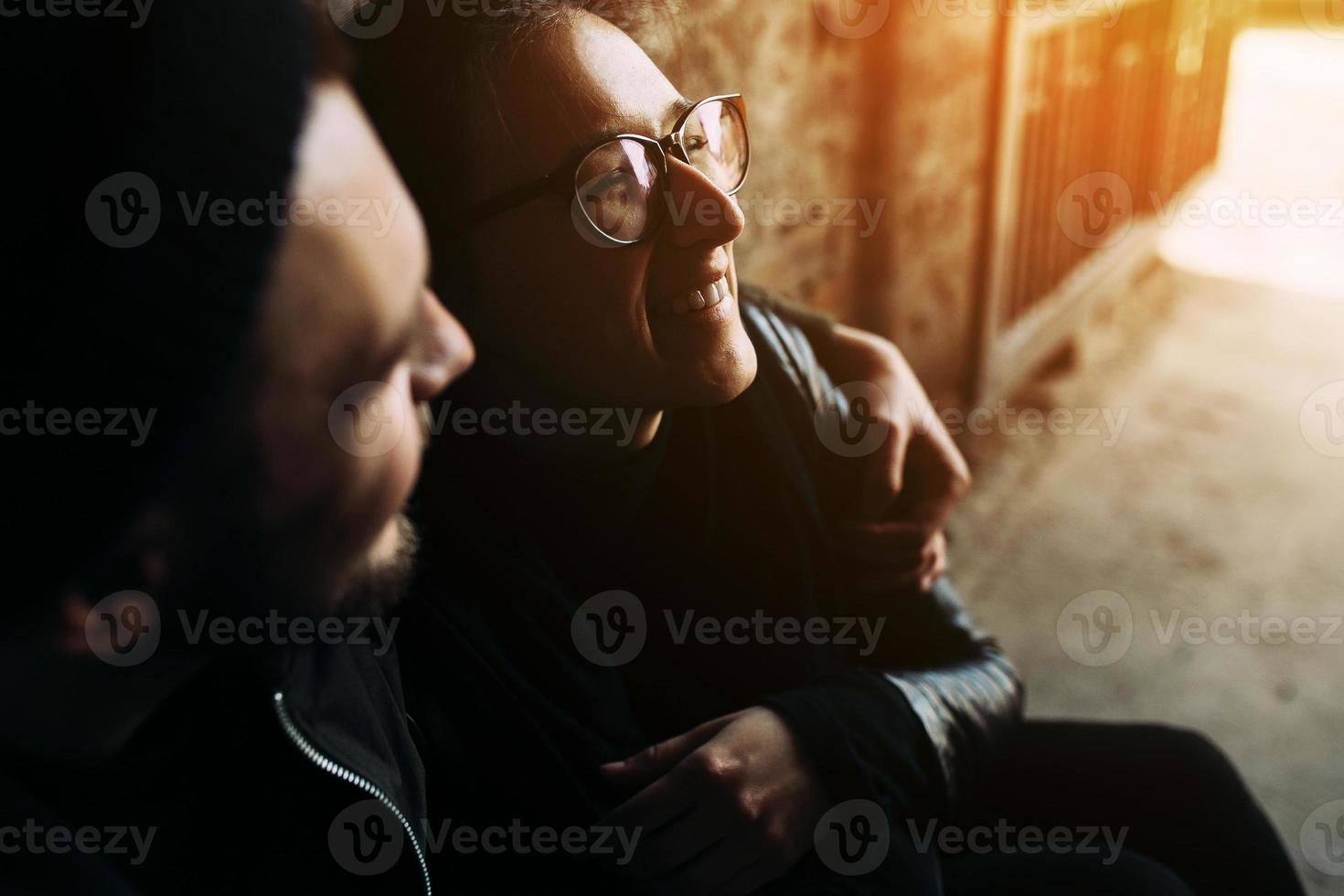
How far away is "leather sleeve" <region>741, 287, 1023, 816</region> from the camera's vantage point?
1.13m

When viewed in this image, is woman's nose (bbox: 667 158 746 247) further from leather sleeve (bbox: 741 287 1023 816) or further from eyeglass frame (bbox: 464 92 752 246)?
leather sleeve (bbox: 741 287 1023 816)

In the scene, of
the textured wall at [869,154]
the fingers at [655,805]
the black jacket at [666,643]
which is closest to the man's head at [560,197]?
the black jacket at [666,643]

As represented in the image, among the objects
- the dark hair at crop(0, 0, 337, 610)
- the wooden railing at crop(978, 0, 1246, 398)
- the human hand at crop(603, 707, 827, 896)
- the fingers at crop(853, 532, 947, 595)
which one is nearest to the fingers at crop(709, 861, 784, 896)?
the human hand at crop(603, 707, 827, 896)

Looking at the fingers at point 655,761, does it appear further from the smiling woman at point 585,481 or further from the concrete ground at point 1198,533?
the concrete ground at point 1198,533

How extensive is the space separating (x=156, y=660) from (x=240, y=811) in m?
0.20

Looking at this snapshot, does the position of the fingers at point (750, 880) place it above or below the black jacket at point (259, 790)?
below

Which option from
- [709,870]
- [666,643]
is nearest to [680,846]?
[709,870]

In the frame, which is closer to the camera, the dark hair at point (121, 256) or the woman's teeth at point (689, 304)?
the dark hair at point (121, 256)

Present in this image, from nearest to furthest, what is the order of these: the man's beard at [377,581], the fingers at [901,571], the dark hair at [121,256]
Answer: the dark hair at [121,256] < the man's beard at [377,581] < the fingers at [901,571]

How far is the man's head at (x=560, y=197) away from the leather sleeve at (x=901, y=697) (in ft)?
0.89

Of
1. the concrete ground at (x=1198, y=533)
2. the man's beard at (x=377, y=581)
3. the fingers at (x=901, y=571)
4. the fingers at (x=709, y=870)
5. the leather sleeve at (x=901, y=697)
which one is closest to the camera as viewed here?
the man's beard at (x=377, y=581)

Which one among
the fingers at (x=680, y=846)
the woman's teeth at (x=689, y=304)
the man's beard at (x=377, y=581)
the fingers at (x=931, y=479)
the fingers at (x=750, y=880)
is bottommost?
the fingers at (x=750, y=880)

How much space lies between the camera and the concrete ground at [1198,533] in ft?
8.52

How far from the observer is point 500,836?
1.05m
